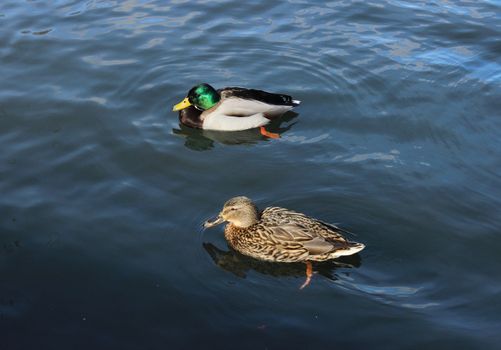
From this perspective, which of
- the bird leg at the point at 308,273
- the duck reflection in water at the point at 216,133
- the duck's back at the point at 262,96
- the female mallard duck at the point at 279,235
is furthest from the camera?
the duck's back at the point at 262,96

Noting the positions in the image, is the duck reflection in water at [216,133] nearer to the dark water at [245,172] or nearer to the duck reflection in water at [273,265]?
the dark water at [245,172]

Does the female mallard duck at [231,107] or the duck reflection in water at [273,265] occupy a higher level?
the female mallard duck at [231,107]

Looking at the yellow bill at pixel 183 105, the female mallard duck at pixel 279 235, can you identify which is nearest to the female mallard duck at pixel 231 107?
the yellow bill at pixel 183 105

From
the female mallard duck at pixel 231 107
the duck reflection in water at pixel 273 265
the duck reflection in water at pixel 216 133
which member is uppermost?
the female mallard duck at pixel 231 107

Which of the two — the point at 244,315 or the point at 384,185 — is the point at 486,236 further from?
the point at 244,315

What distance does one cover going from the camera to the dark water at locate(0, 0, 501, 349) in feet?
21.2

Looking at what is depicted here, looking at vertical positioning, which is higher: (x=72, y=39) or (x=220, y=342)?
(x=72, y=39)

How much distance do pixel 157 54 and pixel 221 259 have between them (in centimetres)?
537

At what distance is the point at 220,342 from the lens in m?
6.16

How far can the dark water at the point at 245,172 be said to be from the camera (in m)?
6.47

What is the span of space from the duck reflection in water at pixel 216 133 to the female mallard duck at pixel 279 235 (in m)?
2.28

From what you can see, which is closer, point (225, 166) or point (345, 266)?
point (345, 266)

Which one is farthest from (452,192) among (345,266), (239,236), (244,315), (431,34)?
(431,34)

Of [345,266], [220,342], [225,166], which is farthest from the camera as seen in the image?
[225,166]
